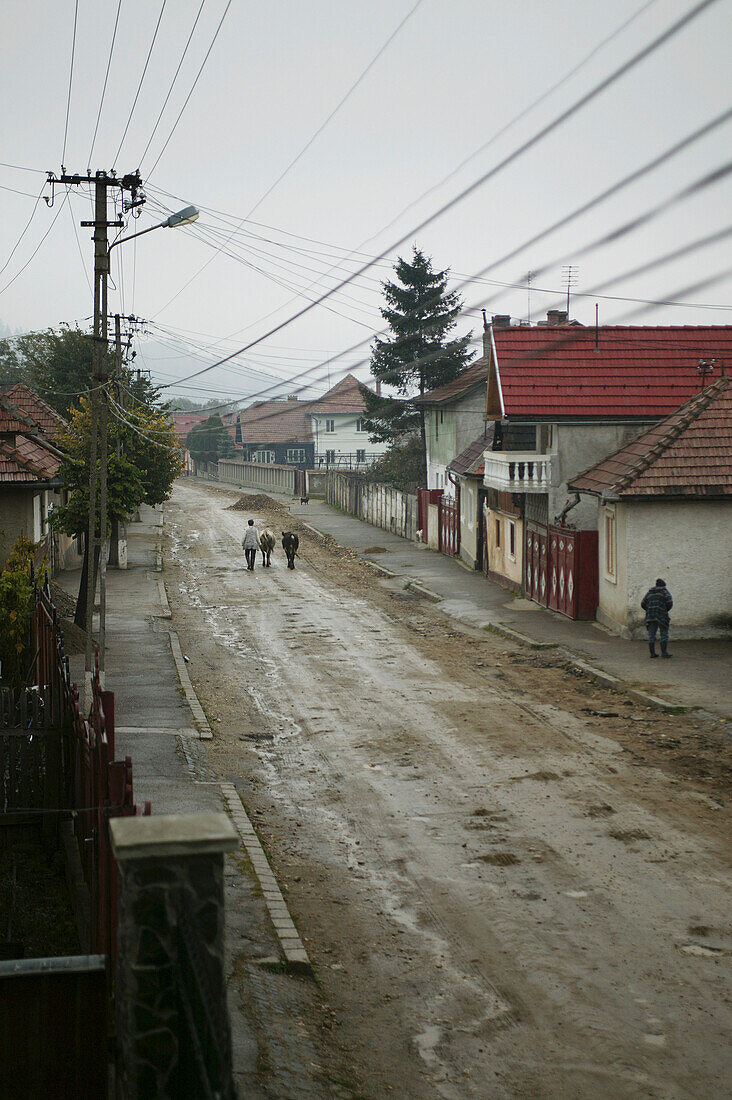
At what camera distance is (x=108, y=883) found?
586cm

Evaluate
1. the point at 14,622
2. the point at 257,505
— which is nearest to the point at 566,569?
the point at 14,622

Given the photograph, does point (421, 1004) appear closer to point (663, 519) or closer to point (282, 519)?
point (663, 519)

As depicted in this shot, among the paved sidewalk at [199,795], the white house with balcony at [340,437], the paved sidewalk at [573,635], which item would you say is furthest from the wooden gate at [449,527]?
the white house with balcony at [340,437]

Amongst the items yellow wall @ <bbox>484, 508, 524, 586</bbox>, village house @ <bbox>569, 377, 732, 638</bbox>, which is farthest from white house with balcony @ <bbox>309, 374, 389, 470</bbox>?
village house @ <bbox>569, 377, 732, 638</bbox>

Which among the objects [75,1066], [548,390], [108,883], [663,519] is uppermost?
[548,390]

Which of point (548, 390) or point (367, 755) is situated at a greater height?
point (548, 390)

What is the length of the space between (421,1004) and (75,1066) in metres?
2.98

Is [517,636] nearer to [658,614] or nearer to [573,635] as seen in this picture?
[573,635]

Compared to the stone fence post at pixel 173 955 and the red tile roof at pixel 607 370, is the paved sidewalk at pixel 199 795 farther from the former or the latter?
the red tile roof at pixel 607 370

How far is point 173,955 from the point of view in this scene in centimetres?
412

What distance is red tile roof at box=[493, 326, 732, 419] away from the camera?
2556 centimetres

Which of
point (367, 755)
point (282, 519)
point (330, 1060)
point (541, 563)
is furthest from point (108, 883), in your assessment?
point (282, 519)

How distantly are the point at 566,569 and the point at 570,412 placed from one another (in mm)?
3840

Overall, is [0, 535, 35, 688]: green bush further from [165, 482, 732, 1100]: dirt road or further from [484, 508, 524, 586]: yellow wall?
[484, 508, 524, 586]: yellow wall
